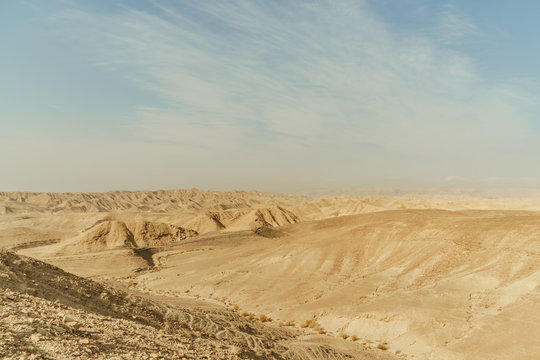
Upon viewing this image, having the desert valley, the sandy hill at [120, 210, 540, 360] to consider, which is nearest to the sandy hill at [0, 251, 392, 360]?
the desert valley

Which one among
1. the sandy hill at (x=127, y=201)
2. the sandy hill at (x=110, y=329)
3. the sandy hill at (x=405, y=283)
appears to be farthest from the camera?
the sandy hill at (x=127, y=201)

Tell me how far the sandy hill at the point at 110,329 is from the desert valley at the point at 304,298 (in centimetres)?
5

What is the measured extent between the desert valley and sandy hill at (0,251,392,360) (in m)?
0.05

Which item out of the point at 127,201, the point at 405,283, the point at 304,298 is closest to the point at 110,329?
the point at 304,298

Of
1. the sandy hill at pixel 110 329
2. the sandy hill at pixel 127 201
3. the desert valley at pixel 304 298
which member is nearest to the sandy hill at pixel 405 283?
the desert valley at pixel 304 298

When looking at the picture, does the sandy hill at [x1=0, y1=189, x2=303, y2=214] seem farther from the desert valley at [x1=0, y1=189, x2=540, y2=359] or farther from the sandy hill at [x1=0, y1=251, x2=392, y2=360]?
the sandy hill at [x1=0, y1=251, x2=392, y2=360]

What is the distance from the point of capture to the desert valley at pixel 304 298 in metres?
9.08

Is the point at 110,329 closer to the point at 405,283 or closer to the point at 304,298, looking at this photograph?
the point at 304,298

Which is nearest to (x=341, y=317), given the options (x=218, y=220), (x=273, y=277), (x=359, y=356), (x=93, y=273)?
(x=359, y=356)

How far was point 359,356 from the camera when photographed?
1560cm

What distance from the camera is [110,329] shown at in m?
8.98

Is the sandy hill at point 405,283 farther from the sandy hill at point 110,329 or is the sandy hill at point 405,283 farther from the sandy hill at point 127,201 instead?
the sandy hill at point 127,201

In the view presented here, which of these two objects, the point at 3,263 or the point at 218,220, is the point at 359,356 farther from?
the point at 218,220

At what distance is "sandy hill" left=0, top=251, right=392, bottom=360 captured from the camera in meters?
7.04
